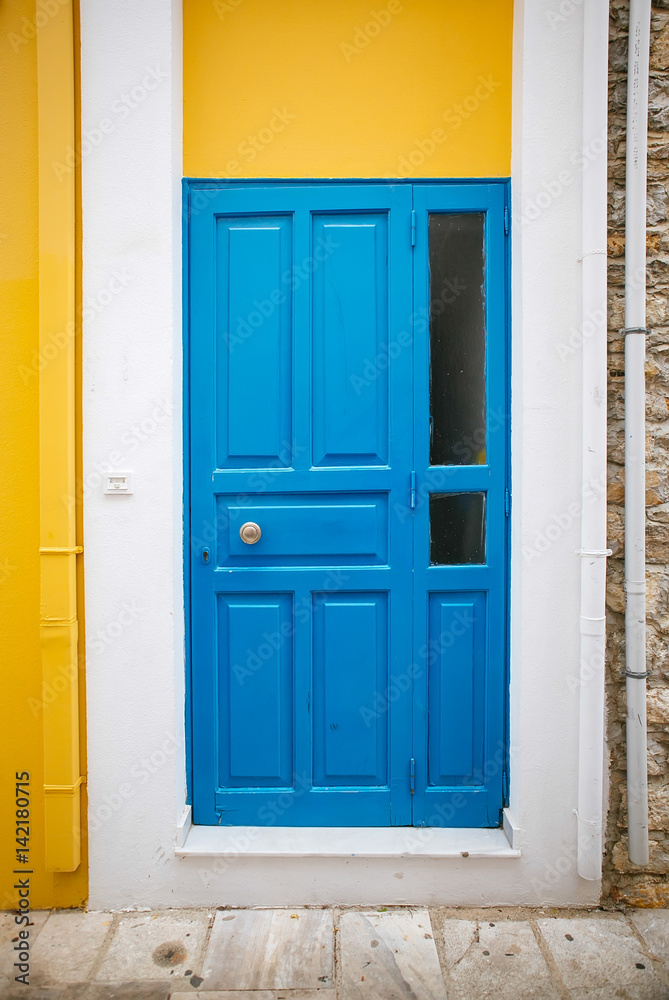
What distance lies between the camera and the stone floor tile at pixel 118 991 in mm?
1854

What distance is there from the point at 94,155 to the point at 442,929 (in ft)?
10.3

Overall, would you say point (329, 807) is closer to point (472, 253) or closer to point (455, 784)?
point (455, 784)

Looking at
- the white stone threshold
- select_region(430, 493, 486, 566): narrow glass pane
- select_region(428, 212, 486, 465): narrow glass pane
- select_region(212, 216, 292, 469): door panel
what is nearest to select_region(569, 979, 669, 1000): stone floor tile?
the white stone threshold

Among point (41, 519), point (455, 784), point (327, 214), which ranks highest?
point (327, 214)

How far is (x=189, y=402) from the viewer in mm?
2328

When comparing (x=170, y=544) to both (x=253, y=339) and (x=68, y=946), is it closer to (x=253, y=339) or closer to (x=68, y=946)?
(x=253, y=339)

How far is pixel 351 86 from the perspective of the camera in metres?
2.29

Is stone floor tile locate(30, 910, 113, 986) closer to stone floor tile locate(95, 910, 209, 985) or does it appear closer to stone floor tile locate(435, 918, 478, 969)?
stone floor tile locate(95, 910, 209, 985)

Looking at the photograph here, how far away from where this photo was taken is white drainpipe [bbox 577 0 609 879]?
2102 mm

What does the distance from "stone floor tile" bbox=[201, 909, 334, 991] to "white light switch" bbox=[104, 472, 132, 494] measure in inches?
64.9

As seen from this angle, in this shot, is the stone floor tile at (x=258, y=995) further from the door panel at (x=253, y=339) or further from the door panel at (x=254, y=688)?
the door panel at (x=253, y=339)

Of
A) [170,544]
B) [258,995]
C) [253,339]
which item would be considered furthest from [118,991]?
[253,339]

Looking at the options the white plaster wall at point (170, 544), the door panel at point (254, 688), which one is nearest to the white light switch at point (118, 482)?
the white plaster wall at point (170, 544)

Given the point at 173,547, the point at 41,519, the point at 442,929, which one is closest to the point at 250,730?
the point at 173,547
